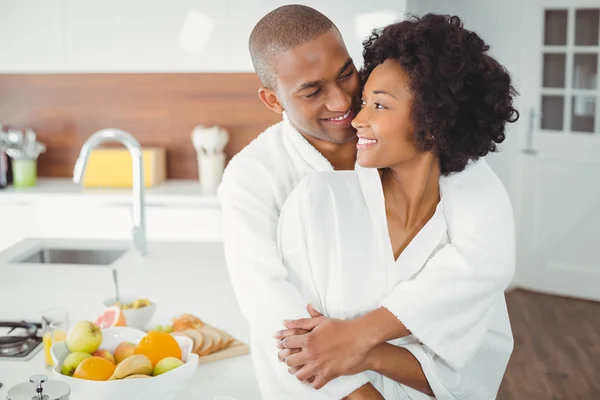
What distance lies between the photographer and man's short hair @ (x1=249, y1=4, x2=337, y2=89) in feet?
5.84

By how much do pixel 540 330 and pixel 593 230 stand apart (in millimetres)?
961

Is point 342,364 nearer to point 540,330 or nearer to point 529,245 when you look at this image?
point 540,330

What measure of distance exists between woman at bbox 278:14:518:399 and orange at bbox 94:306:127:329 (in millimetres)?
621

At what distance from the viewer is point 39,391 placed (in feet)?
4.60

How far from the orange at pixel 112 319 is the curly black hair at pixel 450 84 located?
3.01 feet

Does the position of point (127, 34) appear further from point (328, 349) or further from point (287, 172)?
point (328, 349)

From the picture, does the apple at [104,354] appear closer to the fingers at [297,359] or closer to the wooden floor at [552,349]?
the fingers at [297,359]

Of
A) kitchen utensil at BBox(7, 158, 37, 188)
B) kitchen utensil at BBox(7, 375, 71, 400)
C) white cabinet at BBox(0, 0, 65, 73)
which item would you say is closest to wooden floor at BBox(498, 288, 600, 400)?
kitchen utensil at BBox(7, 375, 71, 400)

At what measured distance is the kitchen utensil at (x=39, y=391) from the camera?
141 cm

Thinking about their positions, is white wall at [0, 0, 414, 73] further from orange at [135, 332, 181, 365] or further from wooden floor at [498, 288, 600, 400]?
orange at [135, 332, 181, 365]

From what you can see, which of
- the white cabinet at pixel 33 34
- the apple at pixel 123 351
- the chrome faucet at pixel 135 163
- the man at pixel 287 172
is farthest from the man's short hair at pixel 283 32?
the white cabinet at pixel 33 34

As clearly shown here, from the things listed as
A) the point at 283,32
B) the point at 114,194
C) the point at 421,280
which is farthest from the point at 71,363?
the point at 114,194

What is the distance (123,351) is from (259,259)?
1.28ft

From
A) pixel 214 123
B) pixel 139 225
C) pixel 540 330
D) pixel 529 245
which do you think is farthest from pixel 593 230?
pixel 139 225
